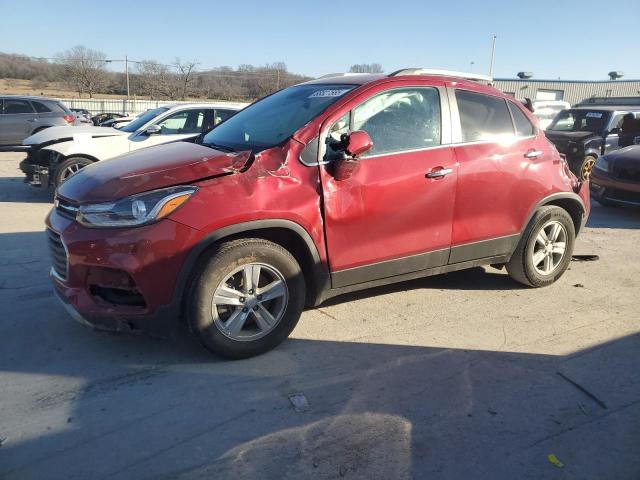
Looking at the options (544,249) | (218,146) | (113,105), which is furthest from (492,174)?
(113,105)

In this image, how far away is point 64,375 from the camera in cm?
326

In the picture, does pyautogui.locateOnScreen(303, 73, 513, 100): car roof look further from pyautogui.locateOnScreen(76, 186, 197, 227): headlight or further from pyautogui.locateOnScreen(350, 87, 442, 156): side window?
pyautogui.locateOnScreen(76, 186, 197, 227): headlight

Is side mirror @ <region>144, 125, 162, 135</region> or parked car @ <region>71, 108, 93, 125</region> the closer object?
side mirror @ <region>144, 125, 162, 135</region>

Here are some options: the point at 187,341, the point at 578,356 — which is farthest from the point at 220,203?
the point at 578,356

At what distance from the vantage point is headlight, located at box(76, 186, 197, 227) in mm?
3113

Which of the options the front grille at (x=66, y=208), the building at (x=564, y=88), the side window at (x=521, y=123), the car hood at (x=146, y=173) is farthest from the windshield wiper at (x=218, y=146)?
the building at (x=564, y=88)

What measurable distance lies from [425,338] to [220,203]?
1826 mm

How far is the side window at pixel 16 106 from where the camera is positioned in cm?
1433

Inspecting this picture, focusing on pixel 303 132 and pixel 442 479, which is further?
pixel 303 132

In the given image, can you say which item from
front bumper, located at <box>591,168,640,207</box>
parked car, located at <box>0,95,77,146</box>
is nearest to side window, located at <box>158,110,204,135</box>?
front bumper, located at <box>591,168,640,207</box>

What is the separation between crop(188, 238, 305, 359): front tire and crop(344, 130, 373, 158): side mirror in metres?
0.81

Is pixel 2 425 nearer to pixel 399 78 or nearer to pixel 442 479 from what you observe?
pixel 442 479

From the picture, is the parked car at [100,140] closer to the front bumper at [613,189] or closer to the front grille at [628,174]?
the front bumper at [613,189]

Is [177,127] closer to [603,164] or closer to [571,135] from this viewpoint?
[603,164]
